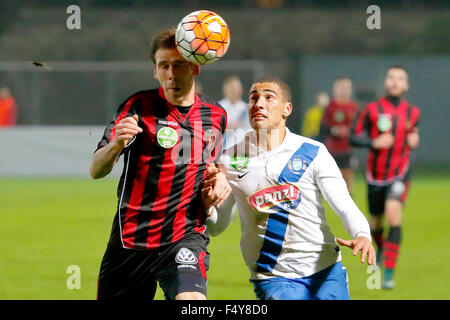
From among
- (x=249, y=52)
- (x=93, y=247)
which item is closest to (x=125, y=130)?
(x=93, y=247)

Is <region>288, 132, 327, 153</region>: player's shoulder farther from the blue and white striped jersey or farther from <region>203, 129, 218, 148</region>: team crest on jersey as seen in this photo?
<region>203, 129, 218, 148</region>: team crest on jersey

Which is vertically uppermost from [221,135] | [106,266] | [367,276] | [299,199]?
[221,135]

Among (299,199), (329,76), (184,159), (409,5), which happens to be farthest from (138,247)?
(409,5)

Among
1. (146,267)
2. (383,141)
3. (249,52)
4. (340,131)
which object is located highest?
(249,52)

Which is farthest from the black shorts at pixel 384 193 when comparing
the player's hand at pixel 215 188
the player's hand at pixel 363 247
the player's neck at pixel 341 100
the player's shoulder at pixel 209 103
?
the player's neck at pixel 341 100

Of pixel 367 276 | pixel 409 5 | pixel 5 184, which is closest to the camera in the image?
pixel 367 276

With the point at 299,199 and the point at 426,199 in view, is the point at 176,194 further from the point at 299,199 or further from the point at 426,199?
the point at 426,199

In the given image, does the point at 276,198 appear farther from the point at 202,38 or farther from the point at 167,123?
the point at 202,38

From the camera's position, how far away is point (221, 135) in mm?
4949

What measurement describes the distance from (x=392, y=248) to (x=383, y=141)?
1237mm

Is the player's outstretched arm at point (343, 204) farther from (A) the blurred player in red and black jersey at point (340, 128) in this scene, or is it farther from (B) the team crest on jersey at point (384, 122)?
(A) the blurred player in red and black jersey at point (340, 128)

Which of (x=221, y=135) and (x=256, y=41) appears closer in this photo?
(x=221, y=135)

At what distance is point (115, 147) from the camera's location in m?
4.26

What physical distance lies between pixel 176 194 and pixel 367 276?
404 centimetres
